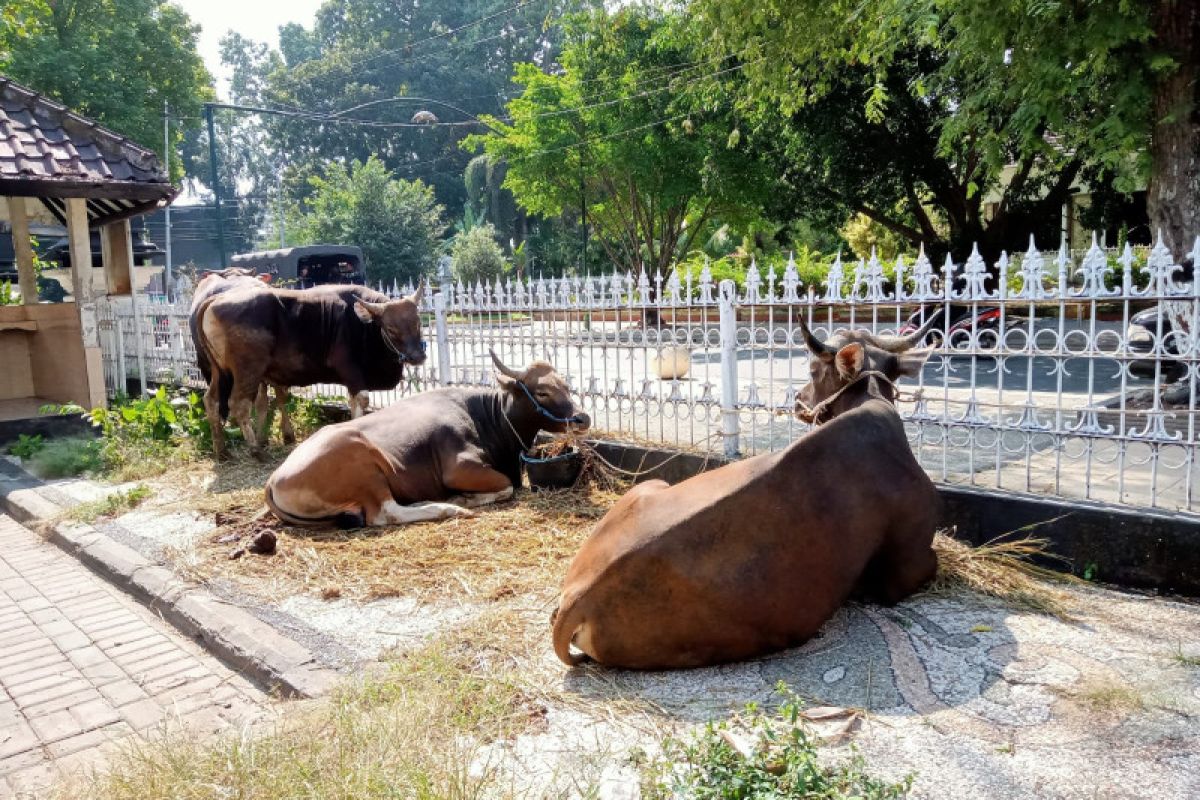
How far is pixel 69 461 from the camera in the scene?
30.5ft

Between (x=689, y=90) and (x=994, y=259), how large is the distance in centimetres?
700

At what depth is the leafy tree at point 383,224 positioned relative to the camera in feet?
134

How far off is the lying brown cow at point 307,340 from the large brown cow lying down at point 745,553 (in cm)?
503

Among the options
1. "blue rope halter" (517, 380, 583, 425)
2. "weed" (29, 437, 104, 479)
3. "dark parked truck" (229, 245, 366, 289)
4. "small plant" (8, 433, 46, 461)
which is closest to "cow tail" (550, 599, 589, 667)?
"blue rope halter" (517, 380, 583, 425)

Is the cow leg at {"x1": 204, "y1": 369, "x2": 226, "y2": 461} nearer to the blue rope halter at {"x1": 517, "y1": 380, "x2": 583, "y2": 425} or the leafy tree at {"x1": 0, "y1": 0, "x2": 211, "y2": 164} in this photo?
the blue rope halter at {"x1": 517, "y1": 380, "x2": 583, "y2": 425}

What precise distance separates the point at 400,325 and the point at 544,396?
216 centimetres

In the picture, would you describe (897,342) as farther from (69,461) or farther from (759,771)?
(69,461)

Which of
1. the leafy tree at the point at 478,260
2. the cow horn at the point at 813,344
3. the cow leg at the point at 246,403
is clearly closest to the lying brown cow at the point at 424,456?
the cow leg at the point at 246,403

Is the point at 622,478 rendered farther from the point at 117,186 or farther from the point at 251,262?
the point at 251,262

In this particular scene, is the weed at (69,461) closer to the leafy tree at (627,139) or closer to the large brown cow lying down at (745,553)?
the large brown cow lying down at (745,553)

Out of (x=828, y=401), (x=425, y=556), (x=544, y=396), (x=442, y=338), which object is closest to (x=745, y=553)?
(x=828, y=401)

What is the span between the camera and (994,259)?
18.5 m

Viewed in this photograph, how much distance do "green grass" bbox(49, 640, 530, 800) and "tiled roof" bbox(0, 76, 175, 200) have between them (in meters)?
8.13

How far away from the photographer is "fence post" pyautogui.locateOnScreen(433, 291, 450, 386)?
364 inches
